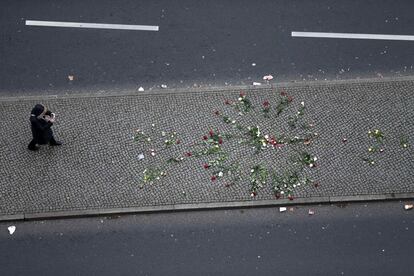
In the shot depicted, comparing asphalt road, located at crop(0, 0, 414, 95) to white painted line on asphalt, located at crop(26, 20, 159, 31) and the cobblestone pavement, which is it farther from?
the cobblestone pavement

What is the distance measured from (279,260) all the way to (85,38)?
5.59 metres

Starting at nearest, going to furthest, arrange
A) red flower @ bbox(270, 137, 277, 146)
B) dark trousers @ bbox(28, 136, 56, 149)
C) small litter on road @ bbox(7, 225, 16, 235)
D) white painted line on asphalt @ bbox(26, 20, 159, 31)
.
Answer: small litter on road @ bbox(7, 225, 16, 235), dark trousers @ bbox(28, 136, 56, 149), red flower @ bbox(270, 137, 277, 146), white painted line on asphalt @ bbox(26, 20, 159, 31)

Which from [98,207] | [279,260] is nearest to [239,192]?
[279,260]

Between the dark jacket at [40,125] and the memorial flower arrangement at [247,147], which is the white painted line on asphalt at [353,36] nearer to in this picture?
the memorial flower arrangement at [247,147]

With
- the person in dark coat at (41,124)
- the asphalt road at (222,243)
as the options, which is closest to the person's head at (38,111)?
the person in dark coat at (41,124)

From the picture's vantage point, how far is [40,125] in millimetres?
10734

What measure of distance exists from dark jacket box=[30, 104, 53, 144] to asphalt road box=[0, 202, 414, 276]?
143 centimetres

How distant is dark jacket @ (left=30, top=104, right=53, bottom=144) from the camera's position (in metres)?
10.7

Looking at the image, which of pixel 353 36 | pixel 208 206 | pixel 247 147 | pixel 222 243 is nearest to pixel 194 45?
pixel 247 147

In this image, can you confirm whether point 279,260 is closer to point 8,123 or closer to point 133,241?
point 133,241

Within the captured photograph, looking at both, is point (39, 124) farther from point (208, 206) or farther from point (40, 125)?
point (208, 206)

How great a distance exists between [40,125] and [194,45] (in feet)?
11.3

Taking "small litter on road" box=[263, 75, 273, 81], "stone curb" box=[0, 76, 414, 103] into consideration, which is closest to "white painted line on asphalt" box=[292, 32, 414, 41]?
"stone curb" box=[0, 76, 414, 103]

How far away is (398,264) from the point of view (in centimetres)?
1079
